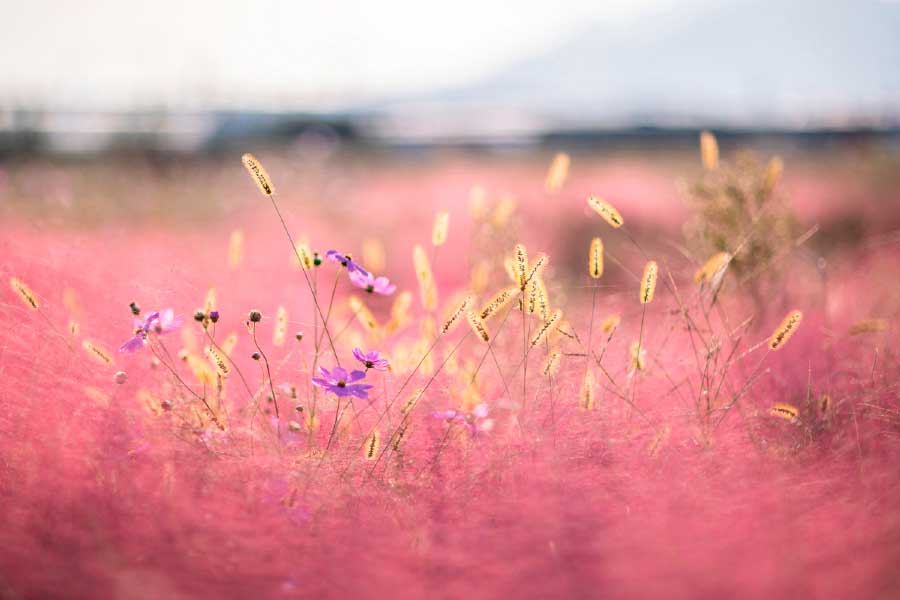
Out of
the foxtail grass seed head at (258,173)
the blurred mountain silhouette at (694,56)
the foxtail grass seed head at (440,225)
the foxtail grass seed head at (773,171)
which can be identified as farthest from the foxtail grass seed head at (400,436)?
the blurred mountain silhouette at (694,56)

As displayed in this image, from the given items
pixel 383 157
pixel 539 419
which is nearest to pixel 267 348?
pixel 539 419

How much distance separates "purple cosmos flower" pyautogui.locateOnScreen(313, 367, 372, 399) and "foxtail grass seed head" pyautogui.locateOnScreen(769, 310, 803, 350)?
69cm

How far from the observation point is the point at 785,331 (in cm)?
125

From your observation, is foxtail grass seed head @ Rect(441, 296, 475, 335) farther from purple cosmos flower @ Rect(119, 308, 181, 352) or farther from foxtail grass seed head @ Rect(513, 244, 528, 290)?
purple cosmos flower @ Rect(119, 308, 181, 352)

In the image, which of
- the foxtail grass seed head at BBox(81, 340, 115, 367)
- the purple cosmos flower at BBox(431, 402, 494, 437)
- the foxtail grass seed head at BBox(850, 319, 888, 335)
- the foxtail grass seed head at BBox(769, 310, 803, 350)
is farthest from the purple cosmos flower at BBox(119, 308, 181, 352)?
the foxtail grass seed head at BBox(850, 319, 888, 335)

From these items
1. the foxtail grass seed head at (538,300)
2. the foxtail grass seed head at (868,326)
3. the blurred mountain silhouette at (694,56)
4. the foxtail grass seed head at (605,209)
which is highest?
the blurred mountain silhouette at (694,56)

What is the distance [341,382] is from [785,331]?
77 cm

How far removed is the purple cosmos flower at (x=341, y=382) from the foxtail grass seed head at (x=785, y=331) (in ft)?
A: 2.27

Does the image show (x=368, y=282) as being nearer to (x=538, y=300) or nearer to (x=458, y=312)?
(x=458, y=312)

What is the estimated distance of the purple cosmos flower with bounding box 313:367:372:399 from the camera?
1.17 metres

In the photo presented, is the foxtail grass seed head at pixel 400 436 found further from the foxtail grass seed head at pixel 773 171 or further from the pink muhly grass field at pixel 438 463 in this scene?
the foxtail grass seed head at pixel 773 171

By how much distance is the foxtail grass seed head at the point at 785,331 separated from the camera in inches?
47.8

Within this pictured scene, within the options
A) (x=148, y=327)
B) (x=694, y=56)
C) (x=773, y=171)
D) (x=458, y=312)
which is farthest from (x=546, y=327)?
(x=694, y=56)

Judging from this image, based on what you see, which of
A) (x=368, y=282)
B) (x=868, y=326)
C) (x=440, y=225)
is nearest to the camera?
(x=368, y=282)
